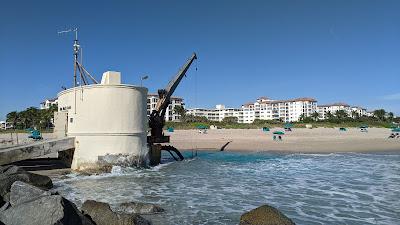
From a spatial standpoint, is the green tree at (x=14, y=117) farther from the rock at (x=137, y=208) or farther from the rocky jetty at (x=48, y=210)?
the rock at (x=137, y=208)

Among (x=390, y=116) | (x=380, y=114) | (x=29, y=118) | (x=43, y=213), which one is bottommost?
(x=43, y=213)

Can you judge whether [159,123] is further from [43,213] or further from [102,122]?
[43,213]

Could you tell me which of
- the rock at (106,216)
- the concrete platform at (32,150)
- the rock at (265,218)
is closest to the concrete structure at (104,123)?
the concrete platform at (32,150)

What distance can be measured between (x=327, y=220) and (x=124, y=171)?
13.2m

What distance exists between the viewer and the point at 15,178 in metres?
11.8

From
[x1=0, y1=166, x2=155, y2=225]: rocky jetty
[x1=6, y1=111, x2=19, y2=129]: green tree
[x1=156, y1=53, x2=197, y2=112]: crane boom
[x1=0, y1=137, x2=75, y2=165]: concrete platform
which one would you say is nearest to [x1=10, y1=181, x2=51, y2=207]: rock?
[x1=0, y1=166, x2=155, y2=225]: rocky jetty

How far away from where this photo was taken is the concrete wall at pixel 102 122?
21125 millimetres

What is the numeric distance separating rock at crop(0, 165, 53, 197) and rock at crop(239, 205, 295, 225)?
7151mm

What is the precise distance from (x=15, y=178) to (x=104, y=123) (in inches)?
377

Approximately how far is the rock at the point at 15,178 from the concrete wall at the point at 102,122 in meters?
5.93

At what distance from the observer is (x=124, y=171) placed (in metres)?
21.3

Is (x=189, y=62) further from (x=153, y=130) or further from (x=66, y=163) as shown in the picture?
(x=66, y=163)

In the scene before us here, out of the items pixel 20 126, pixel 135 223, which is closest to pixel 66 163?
pixel 135 223

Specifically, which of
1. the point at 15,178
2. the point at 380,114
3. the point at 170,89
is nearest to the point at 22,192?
the point at 15,178
